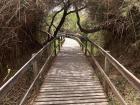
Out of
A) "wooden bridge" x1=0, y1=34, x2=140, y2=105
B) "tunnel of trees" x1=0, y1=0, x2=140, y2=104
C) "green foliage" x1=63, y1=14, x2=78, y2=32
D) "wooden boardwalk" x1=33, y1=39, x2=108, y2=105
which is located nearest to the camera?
"wooden bridge" x1=0, y1=34, x2=140, y2=105

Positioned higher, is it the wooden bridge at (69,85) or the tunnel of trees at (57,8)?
the tunnel of trees at (57,8)

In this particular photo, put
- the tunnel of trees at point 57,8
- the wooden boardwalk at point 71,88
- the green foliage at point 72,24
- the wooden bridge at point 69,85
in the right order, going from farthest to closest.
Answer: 1. the green foliage at point 72,24
2. the tunnel of trees at point 57,8
3. the wooden boardwalk at point 71,88
4. the wooden bridge at point 69,85

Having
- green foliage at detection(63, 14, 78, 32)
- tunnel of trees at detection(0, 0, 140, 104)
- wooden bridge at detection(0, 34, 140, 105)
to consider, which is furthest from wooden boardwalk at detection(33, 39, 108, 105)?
green foliage at detection(63, 14, 78, 32)

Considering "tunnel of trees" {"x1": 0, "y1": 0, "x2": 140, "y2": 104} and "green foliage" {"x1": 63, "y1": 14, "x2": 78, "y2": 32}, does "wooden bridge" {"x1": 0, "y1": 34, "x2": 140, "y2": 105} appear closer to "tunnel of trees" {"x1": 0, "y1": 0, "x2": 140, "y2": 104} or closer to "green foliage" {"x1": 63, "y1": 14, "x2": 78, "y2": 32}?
"tunnel of trees" {"x1": 0, "y1": 0, "x2": 140, "y2": 104}

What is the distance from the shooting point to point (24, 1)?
9.29 m

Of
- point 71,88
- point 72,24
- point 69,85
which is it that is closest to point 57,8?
point 69,85

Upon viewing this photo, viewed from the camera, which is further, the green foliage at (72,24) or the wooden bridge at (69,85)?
the green foliage at (72,24)

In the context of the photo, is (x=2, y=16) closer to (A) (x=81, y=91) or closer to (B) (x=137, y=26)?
(A) (x=81, y=91)

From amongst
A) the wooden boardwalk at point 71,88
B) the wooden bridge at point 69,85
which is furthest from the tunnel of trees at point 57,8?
the wooden boardwalk at point 71,88

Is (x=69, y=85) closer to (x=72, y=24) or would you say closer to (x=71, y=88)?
(x=71, y=88)

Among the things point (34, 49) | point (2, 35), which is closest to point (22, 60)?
point (34, 49)

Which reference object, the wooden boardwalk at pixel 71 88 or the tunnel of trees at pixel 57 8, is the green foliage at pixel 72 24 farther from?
the wooden boardwalk at pixel 71 88

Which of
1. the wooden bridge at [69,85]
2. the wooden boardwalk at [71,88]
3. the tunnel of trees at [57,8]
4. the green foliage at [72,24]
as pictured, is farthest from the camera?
the green foliage at [72,24]

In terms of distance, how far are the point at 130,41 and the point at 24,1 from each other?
13.2 ft
